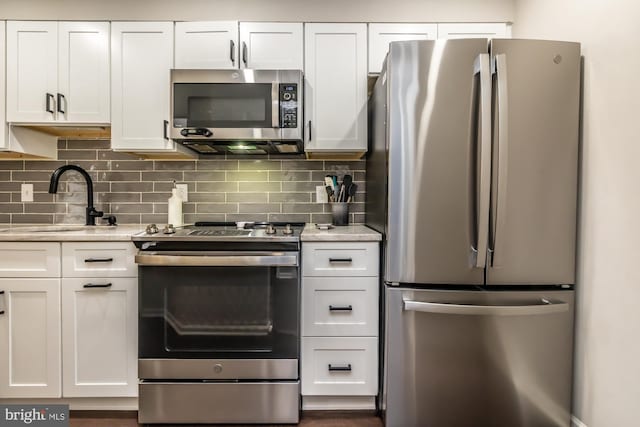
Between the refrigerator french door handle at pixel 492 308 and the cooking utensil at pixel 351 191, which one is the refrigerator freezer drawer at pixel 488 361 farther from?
the cooking utensil at pixel 351 191

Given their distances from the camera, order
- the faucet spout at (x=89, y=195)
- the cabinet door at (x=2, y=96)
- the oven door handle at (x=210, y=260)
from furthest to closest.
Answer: the faucet spout at (x=89, y=195) → the cabinet door at (x=2, y=96) → the oven door handle at (x=210, y=260)

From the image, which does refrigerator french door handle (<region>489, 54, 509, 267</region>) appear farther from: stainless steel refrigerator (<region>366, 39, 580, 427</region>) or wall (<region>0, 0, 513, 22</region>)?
wall (<region>0, 0, 513, 22</region>)

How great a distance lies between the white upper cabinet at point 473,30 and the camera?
1.98 meters

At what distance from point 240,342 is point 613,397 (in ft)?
5.17

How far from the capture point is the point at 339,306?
171 centimetres

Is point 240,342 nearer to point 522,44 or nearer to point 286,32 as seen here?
point 286,32

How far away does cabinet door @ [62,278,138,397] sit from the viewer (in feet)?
5.57

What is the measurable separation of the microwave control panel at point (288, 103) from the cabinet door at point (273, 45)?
0.26 metres

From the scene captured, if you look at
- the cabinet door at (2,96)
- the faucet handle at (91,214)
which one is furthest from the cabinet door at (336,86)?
the cabinet door at (2,96)

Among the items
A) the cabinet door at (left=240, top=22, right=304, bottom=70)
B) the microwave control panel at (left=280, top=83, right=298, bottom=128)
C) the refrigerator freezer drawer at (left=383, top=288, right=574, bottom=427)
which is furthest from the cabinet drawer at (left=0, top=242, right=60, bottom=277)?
→ the refrigerator freezer drawer at (left=383, top=288, right=574, bottom=427)

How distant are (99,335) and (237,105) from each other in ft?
4.46

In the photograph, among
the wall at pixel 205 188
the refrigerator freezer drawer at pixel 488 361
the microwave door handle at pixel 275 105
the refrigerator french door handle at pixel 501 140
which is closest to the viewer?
the refrigerator french door handle at pixel 501 140

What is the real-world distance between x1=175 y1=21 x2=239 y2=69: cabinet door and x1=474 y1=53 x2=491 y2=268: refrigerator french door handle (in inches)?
51.5

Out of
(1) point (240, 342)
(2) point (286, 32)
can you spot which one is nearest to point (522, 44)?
(2) point (286, 32)
